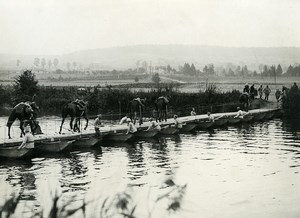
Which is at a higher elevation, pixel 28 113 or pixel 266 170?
pixel 28 113

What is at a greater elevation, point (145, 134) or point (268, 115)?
point (145, 134)

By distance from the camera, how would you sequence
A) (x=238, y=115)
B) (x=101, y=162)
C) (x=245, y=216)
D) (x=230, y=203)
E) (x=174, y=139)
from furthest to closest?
(x=238, y=115) < (x=174, y=139) < (x=101, y=162) < (x=230, y=203) < (x=245, y=216)

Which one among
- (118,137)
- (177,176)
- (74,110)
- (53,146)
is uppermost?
(74,110)

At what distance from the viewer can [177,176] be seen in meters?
22.2

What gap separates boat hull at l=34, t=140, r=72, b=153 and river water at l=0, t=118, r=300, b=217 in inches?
19.4

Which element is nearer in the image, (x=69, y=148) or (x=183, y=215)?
(x=183, y=215)

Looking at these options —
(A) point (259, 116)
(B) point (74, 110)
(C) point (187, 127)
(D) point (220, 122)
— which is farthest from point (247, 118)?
(B) point (74, 110)

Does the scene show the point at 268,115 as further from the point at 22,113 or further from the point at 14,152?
the point at 14,152

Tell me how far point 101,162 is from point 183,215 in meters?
11.2

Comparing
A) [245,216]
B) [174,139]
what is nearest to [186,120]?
[174,139]

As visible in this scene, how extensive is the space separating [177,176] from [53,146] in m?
9.18

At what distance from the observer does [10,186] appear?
20.0 metres

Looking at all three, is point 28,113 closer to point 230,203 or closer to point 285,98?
point 230,203

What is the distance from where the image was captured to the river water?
16.8 m
